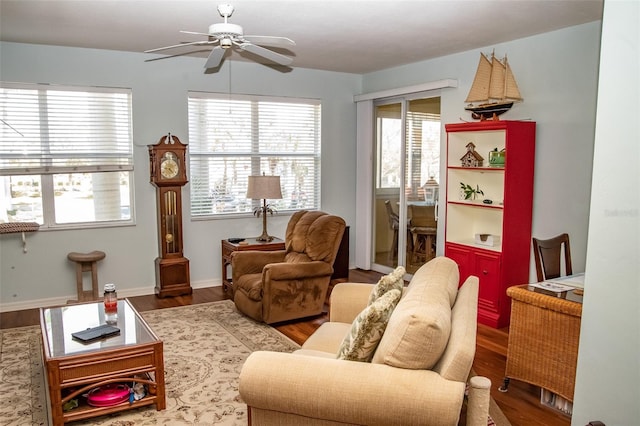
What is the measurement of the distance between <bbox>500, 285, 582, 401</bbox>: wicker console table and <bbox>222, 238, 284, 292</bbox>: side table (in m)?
2.73

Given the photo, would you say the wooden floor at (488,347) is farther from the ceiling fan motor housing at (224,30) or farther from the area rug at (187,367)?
the ceiling fan motor housing at (224,30)

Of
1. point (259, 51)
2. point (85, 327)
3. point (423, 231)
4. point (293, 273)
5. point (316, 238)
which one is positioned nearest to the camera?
point (85, 327)

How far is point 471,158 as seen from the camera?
4.89 m

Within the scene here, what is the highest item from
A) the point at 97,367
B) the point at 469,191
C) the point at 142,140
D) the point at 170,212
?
the point at 142,140

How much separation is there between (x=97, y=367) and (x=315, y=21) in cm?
280

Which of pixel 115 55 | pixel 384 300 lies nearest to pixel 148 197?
pixel 115 55

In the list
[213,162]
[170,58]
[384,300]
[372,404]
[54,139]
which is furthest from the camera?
[213,162]

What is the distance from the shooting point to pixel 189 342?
4.17 metres

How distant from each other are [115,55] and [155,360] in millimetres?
3514

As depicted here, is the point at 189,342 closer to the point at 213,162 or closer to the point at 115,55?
the point at 213,162

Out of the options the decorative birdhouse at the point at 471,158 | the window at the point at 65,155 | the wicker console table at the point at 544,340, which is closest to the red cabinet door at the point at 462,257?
the decorative birdhouse at the point at 471,158

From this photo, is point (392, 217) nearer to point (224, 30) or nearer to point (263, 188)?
point (263, 188)

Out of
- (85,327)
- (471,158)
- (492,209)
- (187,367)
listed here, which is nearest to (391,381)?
(187,367)

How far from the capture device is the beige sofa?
1956 millimetres
